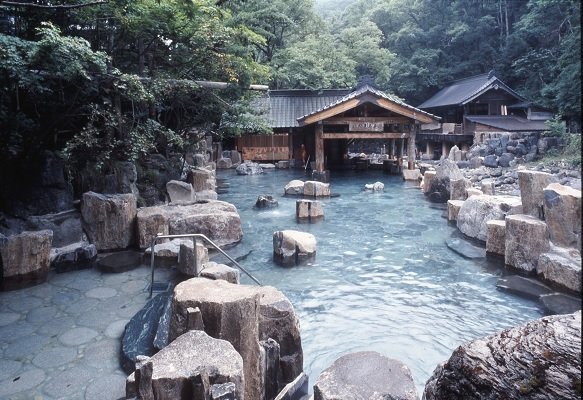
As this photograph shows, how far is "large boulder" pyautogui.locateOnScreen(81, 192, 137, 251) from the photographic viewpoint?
24.7ft

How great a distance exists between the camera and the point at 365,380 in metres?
3.19

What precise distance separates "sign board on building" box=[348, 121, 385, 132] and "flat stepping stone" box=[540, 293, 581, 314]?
1211cm

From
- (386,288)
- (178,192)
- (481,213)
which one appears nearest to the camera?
(386,288)

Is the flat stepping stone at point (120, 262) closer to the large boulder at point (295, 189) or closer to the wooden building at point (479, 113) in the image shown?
the large boulder at point (295, 189)

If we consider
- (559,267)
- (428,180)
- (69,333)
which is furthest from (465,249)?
(69,333)

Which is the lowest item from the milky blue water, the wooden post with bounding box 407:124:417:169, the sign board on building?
the milky blue water

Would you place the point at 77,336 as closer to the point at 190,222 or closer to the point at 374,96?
the point at 190,222

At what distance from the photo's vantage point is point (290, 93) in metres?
25.1

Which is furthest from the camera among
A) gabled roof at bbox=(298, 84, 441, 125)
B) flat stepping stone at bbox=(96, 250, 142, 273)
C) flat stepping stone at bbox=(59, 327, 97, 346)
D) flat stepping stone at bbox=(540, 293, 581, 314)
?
gabled roof at bbox=(298, 84, 441, 125)

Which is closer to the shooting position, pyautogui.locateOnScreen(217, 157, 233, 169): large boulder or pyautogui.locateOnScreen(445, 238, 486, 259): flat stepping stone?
pyautogui.locateOnScreen(445, 238, 486, 259): flat stepping stone

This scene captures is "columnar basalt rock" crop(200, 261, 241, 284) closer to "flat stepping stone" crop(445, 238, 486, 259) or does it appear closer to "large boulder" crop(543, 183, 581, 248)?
"large boulder" crop(543, 183, 581, 248)

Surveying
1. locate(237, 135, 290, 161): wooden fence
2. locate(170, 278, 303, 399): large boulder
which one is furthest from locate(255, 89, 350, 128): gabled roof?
locate(170, 278, 303, 399): large boulder

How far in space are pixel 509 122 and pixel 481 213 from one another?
1936cm

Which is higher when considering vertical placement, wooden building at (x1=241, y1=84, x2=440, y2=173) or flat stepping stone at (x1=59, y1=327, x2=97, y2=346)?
wooden building at (x1=241, y1=84, x2=440, y2=173)
